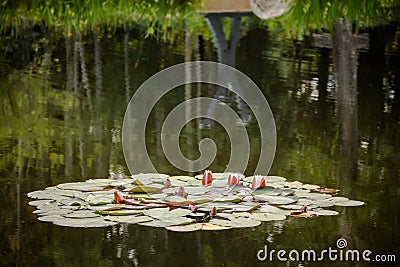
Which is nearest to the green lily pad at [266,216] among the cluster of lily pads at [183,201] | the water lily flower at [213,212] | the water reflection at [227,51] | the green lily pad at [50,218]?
the cluster of lily pads at [183,201]

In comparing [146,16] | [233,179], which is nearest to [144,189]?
[233,179]

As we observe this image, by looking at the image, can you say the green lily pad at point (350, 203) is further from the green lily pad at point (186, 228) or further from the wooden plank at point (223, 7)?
the wooden plank at point (223, 7)

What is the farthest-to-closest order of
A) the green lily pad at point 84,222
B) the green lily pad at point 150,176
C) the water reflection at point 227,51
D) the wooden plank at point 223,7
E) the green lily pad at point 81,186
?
the wooden plank at point 223,7 < the water reflection at point 227,51 < the green lily pad at point 150,176 < the green lily pad at point 81,186 < the green lily pad at point 84,222

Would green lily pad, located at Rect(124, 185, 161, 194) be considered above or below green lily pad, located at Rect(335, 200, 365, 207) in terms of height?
above

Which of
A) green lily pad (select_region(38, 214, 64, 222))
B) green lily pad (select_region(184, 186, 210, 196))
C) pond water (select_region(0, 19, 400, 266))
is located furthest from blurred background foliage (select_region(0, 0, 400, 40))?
green lily pad (select_region(38, 214, 64, 222))

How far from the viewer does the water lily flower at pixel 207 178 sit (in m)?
3.19

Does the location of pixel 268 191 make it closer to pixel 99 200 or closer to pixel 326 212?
pixel 326 212

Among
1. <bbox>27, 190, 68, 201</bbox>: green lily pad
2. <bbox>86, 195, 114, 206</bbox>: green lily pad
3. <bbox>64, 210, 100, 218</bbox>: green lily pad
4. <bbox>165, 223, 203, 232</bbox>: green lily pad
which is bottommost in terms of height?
<bbox>165, 223, 203, 232</bbox>: green lily pad

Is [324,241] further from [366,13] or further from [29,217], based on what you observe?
[366,13]

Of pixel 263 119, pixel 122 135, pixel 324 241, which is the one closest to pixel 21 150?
pixel 122 135

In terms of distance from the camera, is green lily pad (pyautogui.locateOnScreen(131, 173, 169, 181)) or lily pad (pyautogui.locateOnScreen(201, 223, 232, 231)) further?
green lily pad (pyautogui.locateOnScreen(131, 173, 169, 181))

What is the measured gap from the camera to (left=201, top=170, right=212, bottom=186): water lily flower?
3191 millimetres

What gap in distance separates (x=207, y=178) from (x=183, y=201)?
1.06 feet

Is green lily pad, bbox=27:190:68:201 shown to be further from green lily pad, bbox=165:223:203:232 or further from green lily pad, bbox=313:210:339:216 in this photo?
green lily pad, bbox=313:210:339:216
